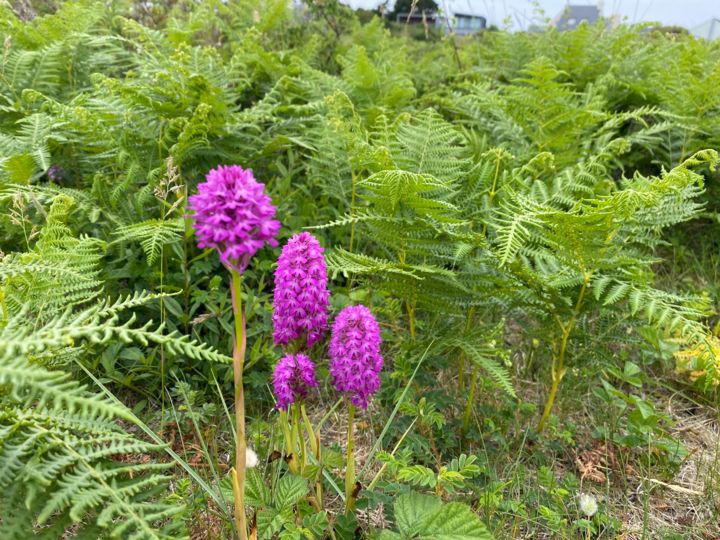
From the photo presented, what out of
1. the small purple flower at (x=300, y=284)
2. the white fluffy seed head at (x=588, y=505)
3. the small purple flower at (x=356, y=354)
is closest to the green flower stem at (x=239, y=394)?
the small purple flower at (x=300, y=284)

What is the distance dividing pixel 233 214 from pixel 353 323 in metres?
0.54

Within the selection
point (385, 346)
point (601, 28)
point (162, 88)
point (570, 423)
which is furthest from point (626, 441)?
point (601, 28)

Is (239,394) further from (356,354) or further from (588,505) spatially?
(588,505)

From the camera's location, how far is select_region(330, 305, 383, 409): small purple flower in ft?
4.77

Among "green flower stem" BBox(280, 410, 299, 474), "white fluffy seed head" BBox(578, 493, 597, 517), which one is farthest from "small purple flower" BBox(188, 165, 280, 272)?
"white fluffy seed head" BBox(578, 493, 597, 517)

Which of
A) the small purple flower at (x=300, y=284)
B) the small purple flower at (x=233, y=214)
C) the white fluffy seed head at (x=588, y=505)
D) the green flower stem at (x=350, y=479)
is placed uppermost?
the small purple flower at (x=233, y=214)

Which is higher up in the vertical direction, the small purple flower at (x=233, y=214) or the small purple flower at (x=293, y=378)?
the small purple flower at (x=233, y=214)

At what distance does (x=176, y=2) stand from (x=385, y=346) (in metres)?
5.22

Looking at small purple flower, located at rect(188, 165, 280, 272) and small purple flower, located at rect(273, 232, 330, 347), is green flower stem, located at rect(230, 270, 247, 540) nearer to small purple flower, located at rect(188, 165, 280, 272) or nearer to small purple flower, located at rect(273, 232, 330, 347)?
small purple flower, located at rect(188, 165, 280, 272)

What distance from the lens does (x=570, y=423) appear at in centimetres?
231

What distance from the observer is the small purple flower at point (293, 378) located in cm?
148

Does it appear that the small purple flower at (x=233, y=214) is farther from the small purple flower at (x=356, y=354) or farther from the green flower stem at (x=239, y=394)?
the small purple flower at (x=356, y=354)

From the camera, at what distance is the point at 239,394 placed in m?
1.14

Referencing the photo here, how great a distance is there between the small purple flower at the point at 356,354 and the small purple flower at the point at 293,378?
0.24 ft
